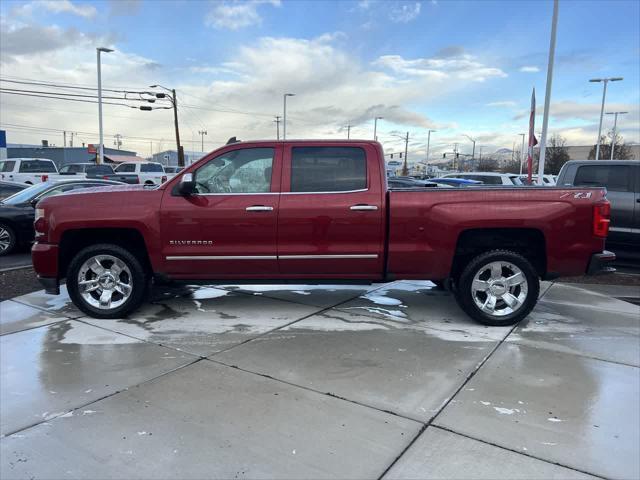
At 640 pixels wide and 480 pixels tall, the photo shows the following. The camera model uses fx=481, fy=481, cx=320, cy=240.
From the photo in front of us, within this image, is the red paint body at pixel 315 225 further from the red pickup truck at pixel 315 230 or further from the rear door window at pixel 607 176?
the rear door window at pixel 607 176

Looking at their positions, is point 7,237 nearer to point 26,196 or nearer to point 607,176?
point 26,196

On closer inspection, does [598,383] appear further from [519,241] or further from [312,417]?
[312,417]

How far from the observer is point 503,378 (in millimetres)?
3887

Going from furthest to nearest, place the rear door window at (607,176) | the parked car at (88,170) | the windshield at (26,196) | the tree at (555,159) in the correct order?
the tree at (555,159)
the parked car at (88,170)
the windshield at (26,196)
the rear door window at (607,176)

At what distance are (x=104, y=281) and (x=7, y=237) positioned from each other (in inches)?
214

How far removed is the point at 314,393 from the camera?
11.6 feet

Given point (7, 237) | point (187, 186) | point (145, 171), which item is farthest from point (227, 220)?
point (145, 171)

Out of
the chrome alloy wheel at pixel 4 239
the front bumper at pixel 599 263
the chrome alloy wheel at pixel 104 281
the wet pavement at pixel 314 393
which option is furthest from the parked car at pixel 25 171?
the front bumper at pixel 599 263

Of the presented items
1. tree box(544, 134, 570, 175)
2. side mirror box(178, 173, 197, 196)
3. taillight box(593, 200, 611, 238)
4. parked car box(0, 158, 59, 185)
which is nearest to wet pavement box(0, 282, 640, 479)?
taillight box(593, 200, 611, 238)

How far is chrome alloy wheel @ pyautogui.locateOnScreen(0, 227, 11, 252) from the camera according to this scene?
9180mm

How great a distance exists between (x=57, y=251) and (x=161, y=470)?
328cm

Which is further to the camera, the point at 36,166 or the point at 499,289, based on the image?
the point at 36,166

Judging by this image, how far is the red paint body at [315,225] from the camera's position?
194 inches

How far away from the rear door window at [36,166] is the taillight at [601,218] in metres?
22.5
